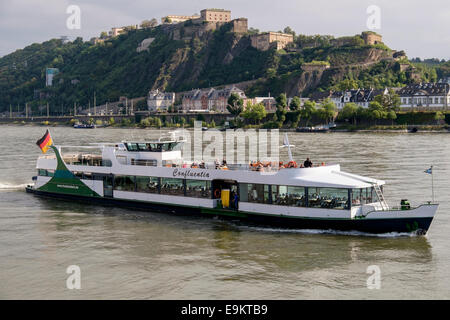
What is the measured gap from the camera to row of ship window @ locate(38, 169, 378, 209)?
2227 cm

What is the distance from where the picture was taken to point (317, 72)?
529 feet

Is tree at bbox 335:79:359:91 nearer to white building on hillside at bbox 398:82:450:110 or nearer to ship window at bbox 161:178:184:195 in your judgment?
white building on hillside at bbox 398:82:450:110

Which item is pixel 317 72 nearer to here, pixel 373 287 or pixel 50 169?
pixel 50 169

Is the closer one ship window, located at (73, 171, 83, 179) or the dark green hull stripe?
the dark green hull stripe

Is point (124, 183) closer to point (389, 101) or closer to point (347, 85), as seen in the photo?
point (389, 101)

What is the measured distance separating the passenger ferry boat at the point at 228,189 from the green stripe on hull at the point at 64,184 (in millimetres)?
60

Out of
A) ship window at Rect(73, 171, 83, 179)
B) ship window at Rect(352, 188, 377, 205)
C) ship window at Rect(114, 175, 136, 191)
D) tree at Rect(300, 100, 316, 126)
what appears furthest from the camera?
tree at Rect(300, 100, 316, 126)

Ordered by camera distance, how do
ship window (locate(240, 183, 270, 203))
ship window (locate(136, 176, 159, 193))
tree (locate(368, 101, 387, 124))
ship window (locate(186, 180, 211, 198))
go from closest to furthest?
ship window (locate(240, 183, 270, 203)) < ship window (locate(186, 180, 211, 198)) < ship window (locate(136, 176, 159, 193)) < tree (locate(368, 101, 387, 124))

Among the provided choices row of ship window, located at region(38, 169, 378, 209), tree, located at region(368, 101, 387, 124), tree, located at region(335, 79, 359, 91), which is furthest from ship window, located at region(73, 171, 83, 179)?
tree, located at region(335, 79, 359, 91)

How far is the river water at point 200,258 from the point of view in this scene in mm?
16656

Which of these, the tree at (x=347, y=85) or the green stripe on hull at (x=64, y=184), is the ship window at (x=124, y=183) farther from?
the tree at (x=347, y=85)
